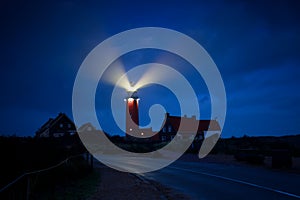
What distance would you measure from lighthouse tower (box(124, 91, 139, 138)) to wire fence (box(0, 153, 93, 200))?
41613 millimetres

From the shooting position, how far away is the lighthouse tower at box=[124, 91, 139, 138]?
60.2 m

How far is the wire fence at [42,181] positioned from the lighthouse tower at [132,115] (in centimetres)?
4161

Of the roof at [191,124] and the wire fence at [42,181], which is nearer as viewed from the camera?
the wire fence at [42,181]

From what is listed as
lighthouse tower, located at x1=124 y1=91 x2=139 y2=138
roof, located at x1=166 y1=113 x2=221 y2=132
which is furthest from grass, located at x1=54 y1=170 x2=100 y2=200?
roof, located at x1=166 y1=113 x2=221 y2=132

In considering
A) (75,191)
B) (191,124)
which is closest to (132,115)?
(191,124)

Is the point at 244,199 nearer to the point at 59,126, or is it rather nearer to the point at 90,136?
the point at 90,136

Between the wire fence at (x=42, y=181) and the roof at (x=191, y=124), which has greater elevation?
the roof at (x=191, y=124)

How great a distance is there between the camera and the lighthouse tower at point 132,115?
60.2m

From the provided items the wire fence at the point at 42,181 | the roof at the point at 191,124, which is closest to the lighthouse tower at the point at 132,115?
the roof at the point at 191,124

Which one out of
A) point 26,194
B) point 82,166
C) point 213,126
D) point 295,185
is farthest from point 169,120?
point 26,194

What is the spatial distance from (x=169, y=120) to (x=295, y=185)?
201ft

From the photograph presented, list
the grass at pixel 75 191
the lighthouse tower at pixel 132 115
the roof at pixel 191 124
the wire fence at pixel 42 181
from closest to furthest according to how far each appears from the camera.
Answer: the wire fence at pixel 42 181, the grass at pixel 75 191, the lighthouse tower at pixel 132 115, the roof at pixel 191 124

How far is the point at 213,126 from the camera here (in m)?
74.8

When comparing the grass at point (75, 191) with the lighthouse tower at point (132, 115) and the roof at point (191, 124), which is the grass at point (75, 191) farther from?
the roof at point (191, 124)
